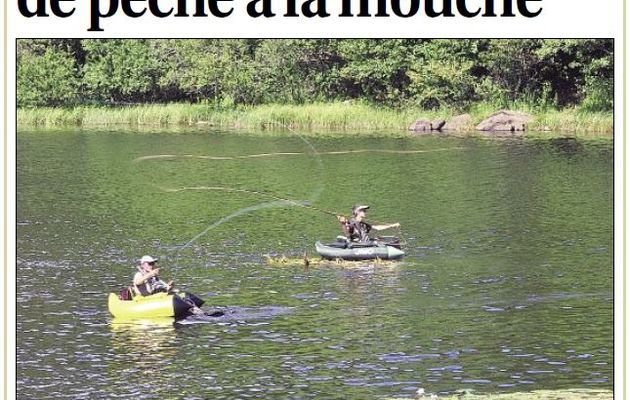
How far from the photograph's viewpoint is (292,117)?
62781mm

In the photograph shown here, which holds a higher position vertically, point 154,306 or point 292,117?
point 292,117

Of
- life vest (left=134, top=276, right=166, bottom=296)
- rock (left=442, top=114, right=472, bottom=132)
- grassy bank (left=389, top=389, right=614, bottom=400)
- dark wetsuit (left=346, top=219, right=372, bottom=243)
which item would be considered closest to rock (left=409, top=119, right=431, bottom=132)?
rock (left=442, top=114, right=472, bottom=132)

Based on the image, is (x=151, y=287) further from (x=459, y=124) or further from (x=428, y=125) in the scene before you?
(x=459, y=124)

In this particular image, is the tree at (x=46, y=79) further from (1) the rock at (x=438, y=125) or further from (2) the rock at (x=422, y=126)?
(1) the rock at (x=438, y=125)

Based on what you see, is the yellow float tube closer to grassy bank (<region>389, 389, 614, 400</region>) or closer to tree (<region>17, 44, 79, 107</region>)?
grassy bank (<region>389, 389, 614, 400</region>)

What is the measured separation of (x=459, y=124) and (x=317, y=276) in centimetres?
3262

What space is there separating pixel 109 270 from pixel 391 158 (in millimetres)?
20639

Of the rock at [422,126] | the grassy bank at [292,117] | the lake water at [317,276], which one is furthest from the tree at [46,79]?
the lake water at [317,276]

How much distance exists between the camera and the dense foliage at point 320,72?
63.2 meters

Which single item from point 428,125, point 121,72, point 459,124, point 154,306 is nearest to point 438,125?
point 428,125

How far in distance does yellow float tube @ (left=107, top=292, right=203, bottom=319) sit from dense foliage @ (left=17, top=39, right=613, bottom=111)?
37.3 metres

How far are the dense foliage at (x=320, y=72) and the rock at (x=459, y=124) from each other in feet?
8.24

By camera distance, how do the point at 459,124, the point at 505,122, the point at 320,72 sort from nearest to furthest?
the point at 505,122 < the point at 459,124 < the point at 320,72

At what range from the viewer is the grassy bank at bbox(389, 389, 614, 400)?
20609 millimetres
